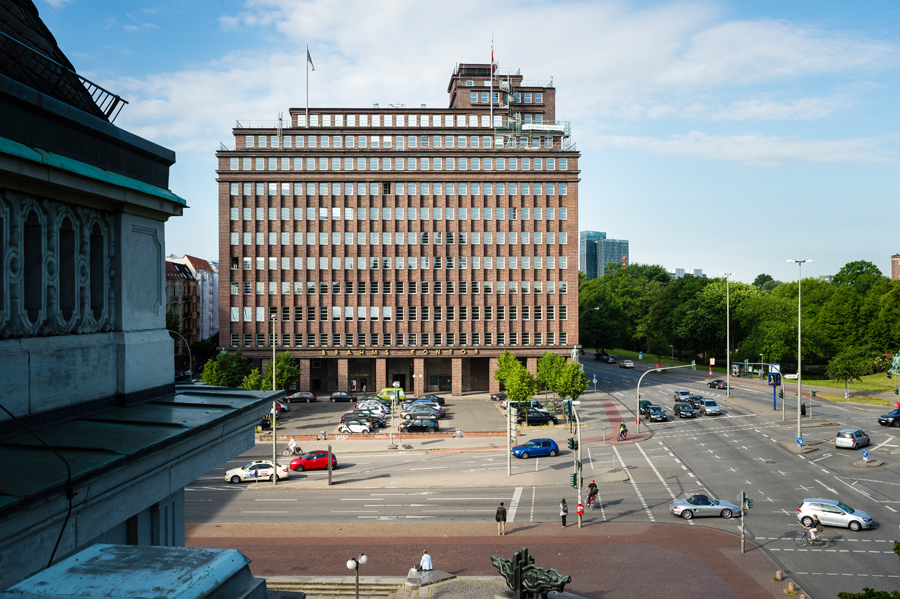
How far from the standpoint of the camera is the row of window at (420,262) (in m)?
74.4

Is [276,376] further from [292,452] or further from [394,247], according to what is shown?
[394,247]

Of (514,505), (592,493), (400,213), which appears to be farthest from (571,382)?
(400,213)

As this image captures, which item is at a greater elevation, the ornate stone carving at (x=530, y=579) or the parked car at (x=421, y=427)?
the ornate stone carving at (x=530, y=579)

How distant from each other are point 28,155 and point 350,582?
20.5 metres

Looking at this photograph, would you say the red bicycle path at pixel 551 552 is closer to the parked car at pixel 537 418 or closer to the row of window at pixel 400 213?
the parked car at pixel 537 418

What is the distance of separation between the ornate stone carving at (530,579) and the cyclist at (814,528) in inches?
685

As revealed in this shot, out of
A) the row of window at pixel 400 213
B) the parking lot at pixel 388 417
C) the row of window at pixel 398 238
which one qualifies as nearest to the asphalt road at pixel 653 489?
the parking lot at pixel 388 417

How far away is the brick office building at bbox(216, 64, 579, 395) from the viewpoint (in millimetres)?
74312

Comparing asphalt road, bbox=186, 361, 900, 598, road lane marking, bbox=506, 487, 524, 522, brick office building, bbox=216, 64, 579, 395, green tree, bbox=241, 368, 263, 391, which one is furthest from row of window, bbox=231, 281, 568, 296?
road lane marking, bbox=506, 487, 524, 522

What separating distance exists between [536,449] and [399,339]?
110 ft

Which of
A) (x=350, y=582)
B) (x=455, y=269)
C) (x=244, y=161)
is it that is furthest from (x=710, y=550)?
(x=244, y=161)

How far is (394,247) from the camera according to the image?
7525 centimetres

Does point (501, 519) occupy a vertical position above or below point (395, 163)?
below

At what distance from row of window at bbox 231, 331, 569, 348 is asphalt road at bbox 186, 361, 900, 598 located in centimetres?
2247
